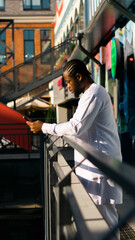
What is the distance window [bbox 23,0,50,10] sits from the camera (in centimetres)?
3659

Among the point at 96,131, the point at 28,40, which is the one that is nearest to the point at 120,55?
the point at 96,131

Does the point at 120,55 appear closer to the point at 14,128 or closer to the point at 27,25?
the point at 14,128

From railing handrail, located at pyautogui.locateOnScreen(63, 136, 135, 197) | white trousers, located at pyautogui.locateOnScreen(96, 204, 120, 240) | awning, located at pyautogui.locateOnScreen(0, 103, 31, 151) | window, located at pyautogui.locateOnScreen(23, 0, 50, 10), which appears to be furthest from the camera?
window, located at pyautogui.locateOnScreen(23, 0, 50, 10)

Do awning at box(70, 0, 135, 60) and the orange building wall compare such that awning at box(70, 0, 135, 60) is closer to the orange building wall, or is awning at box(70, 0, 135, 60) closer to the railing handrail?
the railing handrail

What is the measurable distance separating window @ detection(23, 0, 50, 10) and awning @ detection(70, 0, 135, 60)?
2454 cm

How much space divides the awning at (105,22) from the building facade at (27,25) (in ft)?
76.2

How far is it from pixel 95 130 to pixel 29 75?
12902 mm

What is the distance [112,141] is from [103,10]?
19.9ft

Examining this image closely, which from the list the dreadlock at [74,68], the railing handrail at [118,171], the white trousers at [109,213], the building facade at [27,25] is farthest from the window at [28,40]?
the railing handrail at [118,171]

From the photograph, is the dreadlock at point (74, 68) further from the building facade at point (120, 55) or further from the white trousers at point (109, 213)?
the building facade at point (120, 55)

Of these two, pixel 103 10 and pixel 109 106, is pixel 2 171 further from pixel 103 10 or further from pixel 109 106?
pixel 109 106

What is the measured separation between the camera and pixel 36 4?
36.7 meters

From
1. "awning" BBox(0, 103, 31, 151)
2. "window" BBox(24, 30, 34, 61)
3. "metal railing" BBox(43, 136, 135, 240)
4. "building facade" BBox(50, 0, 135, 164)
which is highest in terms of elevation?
"window" BBox(24, 30, 34, 61)

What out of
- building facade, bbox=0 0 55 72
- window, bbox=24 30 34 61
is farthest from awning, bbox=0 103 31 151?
window, bbox=24 30 34 61
